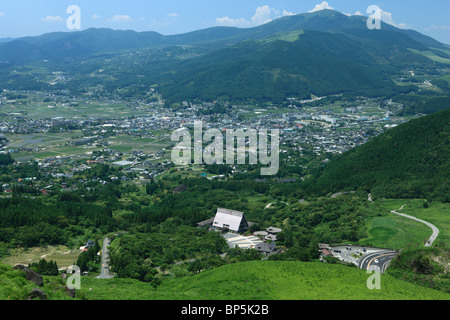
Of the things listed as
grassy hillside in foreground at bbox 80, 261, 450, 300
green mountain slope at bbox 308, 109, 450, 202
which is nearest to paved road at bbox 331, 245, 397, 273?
grassy hillside in foreground at bbox 80, 261, 450, 300

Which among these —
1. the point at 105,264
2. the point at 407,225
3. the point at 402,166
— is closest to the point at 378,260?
the point at 407,225

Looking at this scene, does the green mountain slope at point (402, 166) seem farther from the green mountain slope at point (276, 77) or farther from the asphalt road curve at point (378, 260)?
the green mountain slope at point (276, 77)

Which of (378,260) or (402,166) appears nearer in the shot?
(378,260)

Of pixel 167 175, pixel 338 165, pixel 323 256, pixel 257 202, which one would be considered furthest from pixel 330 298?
pixel 167 175

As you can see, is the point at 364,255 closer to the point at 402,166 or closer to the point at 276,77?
the point at 402,166

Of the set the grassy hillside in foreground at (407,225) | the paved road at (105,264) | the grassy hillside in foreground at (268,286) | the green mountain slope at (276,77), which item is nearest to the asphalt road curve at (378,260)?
the grassy hillside in foreground at (407,225)
